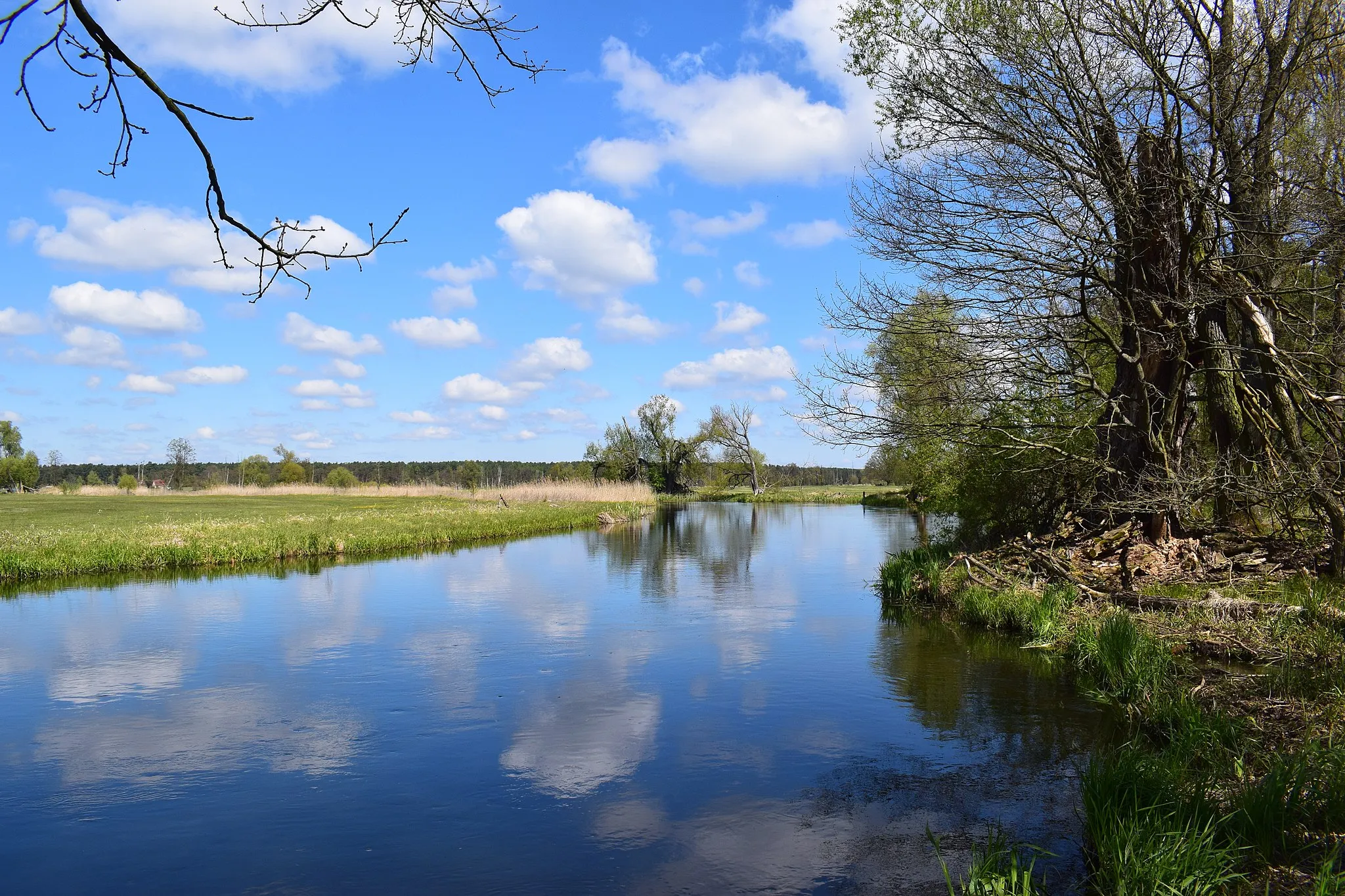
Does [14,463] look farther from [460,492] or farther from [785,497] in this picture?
[785,497]

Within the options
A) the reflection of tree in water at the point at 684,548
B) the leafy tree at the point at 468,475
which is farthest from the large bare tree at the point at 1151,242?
the leafy tree at the point at 468,475

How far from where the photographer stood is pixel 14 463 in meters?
80.1

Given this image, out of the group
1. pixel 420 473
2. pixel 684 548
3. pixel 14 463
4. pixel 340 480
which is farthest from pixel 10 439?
pixel 684 548

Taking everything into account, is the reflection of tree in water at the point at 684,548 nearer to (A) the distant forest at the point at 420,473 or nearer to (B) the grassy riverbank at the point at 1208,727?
(B) the grassy riverbank at the point at 1208,727

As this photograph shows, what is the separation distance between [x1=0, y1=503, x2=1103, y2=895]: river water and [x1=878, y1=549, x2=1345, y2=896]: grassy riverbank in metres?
0.64

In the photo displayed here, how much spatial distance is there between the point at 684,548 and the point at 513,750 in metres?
24.1

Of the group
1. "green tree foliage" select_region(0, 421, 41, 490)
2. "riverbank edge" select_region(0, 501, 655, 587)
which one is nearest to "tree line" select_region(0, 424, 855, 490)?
"green tree foliage" select_region(0, 421, 41, 490)

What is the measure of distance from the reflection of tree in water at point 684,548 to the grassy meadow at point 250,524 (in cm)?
413

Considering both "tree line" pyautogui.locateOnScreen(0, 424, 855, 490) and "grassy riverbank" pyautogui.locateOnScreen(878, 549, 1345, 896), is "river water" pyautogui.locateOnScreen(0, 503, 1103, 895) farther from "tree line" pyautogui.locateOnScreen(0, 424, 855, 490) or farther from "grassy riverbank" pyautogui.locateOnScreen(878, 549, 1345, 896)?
"tree line" pyautogui.locateOnScreen(0, 424, 855, 490)

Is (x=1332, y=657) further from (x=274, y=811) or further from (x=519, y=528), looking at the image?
(x=519, y=528)

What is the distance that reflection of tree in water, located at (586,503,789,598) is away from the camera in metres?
23.5

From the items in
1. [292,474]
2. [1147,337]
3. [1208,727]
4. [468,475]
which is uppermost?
[1147,337]

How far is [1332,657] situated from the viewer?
969cm

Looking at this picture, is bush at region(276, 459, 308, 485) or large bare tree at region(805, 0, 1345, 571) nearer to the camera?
large bare tree at region(805, 0, 1345, 571)
